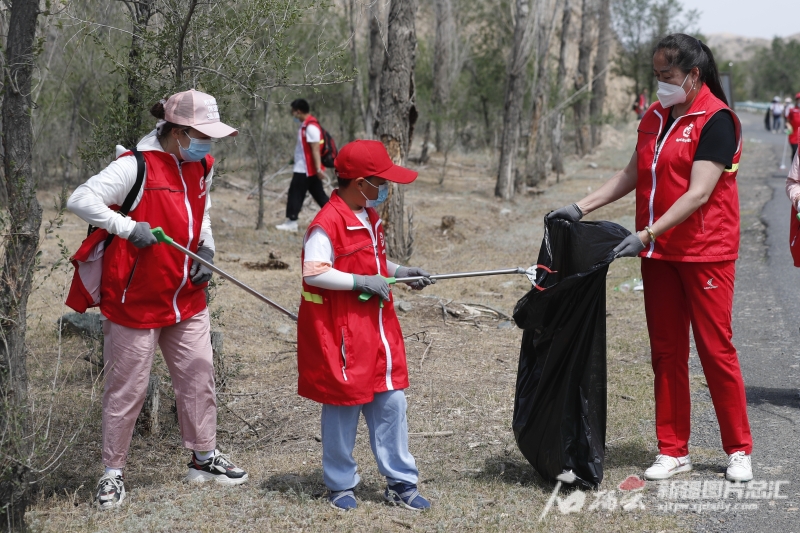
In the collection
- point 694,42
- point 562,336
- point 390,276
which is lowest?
point 562,336

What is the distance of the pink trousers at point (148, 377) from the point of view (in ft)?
12.0

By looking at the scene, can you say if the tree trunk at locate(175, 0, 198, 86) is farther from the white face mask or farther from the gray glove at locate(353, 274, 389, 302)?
the white face mask

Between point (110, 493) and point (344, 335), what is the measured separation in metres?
1.31

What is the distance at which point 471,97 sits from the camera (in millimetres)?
23875

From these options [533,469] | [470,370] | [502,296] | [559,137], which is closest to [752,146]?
[559,137]

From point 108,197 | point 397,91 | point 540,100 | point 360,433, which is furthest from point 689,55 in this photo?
point 540,100

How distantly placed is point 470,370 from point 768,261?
5.28 metres

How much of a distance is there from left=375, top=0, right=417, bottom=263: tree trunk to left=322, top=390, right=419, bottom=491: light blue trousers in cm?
572

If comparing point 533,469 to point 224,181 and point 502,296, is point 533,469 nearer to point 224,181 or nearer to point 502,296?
point 502,296

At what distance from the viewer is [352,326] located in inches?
134

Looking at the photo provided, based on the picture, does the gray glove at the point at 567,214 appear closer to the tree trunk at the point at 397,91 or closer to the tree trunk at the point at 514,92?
the tree trunk at the point at 397,91

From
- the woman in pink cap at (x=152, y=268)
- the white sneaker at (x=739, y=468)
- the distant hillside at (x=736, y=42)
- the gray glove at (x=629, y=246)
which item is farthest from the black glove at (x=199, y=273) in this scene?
the distant hillside at (x=736, y=42)

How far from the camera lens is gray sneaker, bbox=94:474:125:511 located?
3.68 metres

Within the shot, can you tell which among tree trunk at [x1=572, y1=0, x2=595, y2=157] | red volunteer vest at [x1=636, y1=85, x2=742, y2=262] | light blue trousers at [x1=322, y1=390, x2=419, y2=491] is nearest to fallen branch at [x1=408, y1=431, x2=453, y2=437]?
light blue trousers at [x1=322, y1=390, x2=419, y2=491]
